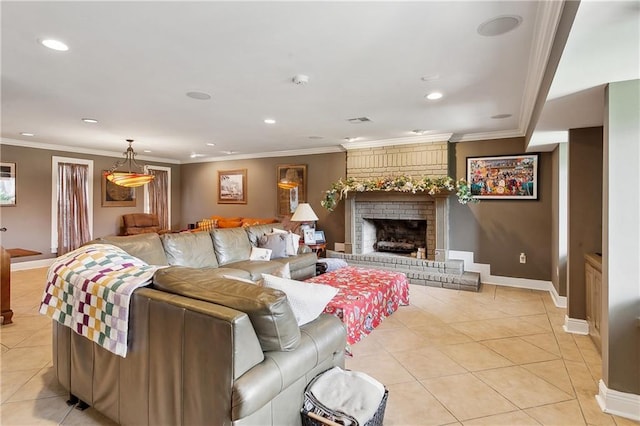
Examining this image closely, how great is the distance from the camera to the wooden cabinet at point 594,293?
9.70 feet

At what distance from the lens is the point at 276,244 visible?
16.2 feet

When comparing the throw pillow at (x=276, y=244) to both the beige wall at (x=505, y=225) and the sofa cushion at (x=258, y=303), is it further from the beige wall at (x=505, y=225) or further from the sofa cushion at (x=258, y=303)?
the sofa cushion at (x=258, y=303)

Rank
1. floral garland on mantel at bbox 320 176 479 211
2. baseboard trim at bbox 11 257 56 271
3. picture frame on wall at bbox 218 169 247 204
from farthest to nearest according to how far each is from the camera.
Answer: picture frame on wall at bbox 218 169 247 204
baseboard trim at bbox 11 257 56 271
floral garland on mantel at bbox 320 176 479 211

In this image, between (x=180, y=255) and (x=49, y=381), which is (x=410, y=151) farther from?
(x=49, y=381)

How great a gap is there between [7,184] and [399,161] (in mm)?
7290

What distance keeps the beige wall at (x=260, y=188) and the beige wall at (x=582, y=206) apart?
13.5ft

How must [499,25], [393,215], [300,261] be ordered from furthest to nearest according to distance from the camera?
[393,215]
[300,261]
[499,25]

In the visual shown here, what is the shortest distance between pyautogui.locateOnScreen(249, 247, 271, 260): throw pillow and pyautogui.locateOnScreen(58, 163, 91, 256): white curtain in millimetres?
4847

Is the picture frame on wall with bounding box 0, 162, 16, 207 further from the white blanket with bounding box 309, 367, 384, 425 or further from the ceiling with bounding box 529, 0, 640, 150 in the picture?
the ceiling with bounding box 529, 0, 640, 150

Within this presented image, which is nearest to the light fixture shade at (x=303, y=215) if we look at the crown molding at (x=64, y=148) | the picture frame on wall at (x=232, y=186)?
the picture frame on wall at (x=232, y=186)

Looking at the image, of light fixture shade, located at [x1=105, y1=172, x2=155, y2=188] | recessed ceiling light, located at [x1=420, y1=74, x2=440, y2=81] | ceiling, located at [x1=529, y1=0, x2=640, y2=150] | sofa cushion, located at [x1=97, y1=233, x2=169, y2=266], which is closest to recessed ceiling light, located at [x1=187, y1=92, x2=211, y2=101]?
sofa cushion, located at [x1=97, y1=233, x2=169, y2=266]

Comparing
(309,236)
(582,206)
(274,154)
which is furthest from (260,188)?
(582,206)

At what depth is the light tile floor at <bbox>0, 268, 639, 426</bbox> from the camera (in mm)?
2145

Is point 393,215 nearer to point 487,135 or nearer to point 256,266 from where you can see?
point 487,135
